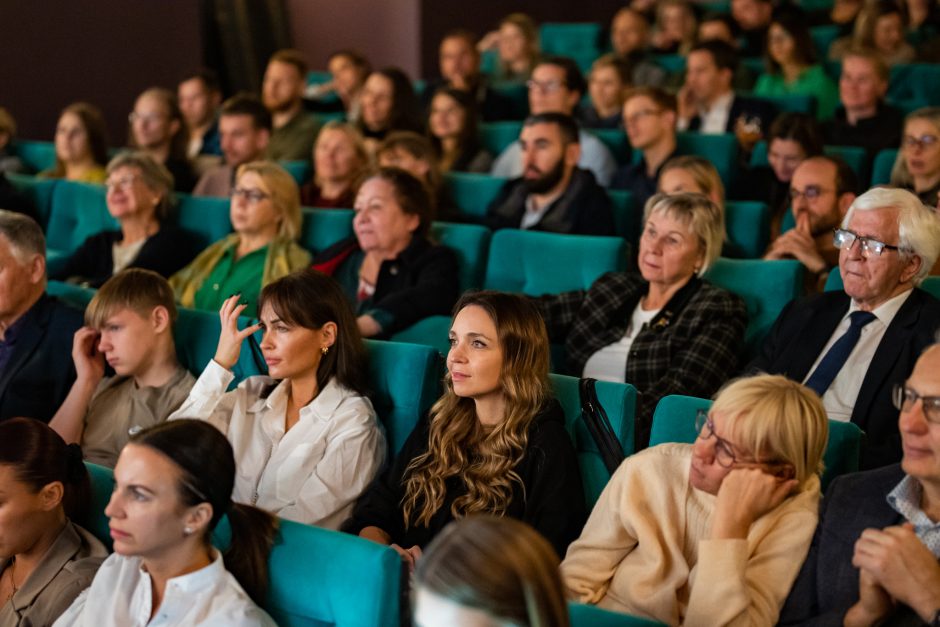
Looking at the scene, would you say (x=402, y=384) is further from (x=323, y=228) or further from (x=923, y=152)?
(x=923, y=152)

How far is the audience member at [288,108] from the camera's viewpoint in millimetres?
5969

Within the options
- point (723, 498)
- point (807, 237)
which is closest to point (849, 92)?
point (807, 237)

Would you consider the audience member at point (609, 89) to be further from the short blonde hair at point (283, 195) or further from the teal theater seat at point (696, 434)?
the teal theater seat at point (696, 434)

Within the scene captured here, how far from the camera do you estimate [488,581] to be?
1.46 meters

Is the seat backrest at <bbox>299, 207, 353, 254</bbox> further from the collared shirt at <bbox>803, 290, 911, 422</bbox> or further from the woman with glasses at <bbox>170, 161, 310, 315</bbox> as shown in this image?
the collared shirt at <bbox>803, 290, 911, 422</bbox>

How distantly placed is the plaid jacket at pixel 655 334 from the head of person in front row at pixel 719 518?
657mm

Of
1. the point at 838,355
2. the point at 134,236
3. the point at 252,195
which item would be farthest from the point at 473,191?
the point at 838,355

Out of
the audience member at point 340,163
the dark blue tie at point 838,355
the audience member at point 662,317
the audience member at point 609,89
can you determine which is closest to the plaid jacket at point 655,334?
the audience member at point 662,317

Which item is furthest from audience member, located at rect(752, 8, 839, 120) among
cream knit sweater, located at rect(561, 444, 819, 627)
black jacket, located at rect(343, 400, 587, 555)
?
cream knit sweater, located at rect(561, 444, 819, 627)

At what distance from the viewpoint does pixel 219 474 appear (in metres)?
2.11

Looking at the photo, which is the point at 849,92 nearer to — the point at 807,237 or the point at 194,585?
the point at 807,237

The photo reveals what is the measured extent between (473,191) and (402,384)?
2.19m

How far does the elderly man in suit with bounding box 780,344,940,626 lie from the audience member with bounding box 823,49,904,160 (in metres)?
3.54

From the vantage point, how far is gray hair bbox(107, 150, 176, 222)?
15.2ft
